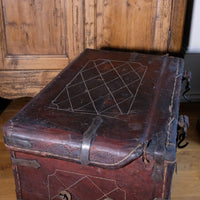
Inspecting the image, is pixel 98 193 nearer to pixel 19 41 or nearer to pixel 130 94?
pixel 130 94

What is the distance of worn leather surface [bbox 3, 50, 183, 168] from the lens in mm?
959

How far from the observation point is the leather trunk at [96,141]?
3.15 ft

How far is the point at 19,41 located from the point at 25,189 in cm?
88

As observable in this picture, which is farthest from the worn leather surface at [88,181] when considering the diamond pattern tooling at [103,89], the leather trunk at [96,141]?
the diamond pattern tooling at [103,89]

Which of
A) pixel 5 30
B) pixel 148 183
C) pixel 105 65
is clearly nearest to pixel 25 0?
pixel 5 30

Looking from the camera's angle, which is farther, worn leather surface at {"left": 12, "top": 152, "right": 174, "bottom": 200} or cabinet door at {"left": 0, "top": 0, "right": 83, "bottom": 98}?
cabinet door at {"left": 0, "top": 0, "right": 83, "bottom": 98}

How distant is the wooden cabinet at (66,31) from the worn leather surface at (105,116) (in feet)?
1.00

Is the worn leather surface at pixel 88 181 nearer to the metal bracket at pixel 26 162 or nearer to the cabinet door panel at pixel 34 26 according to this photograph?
the metal bracket at pixel 26 162

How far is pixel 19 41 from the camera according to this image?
5.61ft

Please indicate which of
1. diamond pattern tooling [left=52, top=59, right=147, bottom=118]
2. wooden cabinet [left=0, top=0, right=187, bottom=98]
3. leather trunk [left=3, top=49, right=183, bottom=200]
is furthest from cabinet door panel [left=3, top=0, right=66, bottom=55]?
leather trunk [left=3, top=49, right=183, bottom=200]

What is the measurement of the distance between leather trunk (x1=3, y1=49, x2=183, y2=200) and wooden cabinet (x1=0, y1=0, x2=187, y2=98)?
0.45m

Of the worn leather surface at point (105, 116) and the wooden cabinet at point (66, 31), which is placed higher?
the wooden cabinet at point (66, 31)

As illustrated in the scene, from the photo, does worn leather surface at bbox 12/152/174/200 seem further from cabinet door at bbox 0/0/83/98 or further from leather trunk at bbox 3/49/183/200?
cabinet door at bbox 0/0/83/98

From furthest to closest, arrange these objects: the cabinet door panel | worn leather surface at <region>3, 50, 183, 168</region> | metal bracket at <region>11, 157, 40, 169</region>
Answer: the cabinet door panel
metal bracket at <region>11, 157, 40, 169</region>
worn leather surface at <region>3, 50, 183, 168</region>
